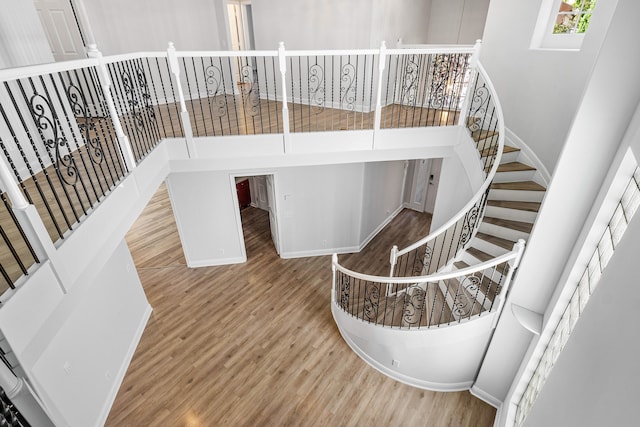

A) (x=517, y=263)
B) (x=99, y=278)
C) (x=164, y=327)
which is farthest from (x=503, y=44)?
(x=164, y=327)

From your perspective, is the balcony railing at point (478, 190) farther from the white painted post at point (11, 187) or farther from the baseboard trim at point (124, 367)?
the baseboard trim at point (124, 367)

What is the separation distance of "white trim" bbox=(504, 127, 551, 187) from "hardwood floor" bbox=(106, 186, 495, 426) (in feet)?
10.2

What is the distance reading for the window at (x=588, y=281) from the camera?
7.34ft

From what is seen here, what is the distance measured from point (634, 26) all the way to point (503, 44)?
11.1 ft

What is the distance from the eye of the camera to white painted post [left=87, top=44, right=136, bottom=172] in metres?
2.67

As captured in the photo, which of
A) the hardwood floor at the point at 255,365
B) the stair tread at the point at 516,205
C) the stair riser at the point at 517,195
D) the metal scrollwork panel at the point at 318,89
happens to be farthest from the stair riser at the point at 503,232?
the metal scrollwork panel at the point at 318,89

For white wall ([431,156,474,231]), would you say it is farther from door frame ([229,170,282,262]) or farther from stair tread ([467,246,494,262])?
door frame ([229,170,282,262])

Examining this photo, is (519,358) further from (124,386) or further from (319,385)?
(124,386)

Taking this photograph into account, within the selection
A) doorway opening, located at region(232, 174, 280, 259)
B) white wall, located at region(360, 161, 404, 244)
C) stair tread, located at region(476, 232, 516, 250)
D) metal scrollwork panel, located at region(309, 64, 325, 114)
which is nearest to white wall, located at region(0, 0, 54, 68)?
doorway opening, located at region(232, 174, 280, 259)

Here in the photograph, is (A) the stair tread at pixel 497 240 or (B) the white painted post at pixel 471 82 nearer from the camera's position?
(A) the stair tread at pixel 497 240

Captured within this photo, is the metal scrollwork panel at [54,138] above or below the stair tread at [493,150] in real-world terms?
above

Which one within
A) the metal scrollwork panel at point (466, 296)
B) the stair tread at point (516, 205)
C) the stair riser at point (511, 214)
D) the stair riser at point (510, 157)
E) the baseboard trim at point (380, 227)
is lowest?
the baseboard trim at point (380, 227)

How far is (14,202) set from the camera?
165 cm

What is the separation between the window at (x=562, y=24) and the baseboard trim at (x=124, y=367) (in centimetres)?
724
